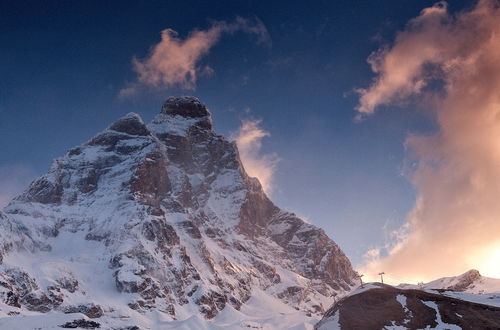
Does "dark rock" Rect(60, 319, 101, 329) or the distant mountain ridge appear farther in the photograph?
"dark rock" Rect(60, 319, 101, 329)

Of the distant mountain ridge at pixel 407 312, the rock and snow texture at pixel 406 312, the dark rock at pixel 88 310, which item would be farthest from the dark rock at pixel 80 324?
the dark rock at pixel 88 310

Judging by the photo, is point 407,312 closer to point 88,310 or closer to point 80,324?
point 80,324

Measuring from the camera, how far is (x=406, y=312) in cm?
6391

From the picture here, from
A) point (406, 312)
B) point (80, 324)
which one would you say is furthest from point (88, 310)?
point (406, 312)

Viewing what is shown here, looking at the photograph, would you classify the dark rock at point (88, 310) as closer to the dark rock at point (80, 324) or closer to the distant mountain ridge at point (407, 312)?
the dark rock at point (80, 324)

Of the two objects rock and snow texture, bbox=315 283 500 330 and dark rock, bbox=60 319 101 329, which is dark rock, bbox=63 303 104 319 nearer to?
dark rock, bbox=60 319 101 329

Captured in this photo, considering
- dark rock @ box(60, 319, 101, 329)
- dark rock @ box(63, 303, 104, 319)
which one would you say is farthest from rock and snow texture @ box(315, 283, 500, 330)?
dark rock @ box(63, 303, 104, 319)

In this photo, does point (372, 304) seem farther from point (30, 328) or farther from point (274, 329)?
point (274, 329)

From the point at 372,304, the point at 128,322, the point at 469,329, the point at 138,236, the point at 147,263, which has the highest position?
the point at 138,236

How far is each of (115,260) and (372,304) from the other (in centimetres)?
13291

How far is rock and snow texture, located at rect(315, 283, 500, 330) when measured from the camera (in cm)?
6200

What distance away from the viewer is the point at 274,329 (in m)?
174

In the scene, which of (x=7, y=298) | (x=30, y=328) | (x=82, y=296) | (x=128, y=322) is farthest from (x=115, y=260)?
(x=30, y=328)

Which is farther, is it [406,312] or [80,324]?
[80,324]
